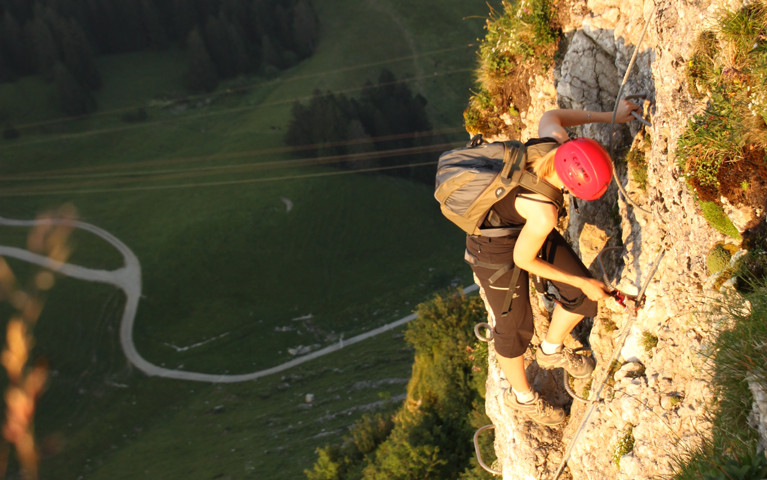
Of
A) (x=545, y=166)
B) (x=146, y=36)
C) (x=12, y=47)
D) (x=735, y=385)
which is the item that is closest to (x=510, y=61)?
(x=545, y=166)

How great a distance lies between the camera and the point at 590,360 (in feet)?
24.6

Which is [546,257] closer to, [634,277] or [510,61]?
[634,277]

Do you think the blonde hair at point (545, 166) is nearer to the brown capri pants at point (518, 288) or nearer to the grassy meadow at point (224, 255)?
the brown capri pants at point (518, 288)

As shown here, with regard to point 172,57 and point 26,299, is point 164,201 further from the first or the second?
point 172,57

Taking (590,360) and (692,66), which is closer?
(692,66)

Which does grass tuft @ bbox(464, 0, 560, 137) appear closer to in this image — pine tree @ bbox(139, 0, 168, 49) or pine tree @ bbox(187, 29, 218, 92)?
pine tree @ bbox(187, 29, 218, 92)

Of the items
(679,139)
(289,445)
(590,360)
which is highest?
(679,139)

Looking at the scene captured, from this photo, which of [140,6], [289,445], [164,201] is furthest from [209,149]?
[289,445]

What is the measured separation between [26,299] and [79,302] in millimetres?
6375

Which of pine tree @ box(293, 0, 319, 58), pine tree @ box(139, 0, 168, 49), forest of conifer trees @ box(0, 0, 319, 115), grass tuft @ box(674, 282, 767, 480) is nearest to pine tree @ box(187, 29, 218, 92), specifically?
forest of conifer trees @ box(0, 0, 319, 115)

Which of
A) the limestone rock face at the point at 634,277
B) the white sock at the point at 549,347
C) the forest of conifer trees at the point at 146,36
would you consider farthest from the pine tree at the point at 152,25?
the white sock at the point at 549,347

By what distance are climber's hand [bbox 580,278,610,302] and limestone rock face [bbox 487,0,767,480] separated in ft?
2.00

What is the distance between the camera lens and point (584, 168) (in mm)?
5094

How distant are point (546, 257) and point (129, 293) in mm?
61103
